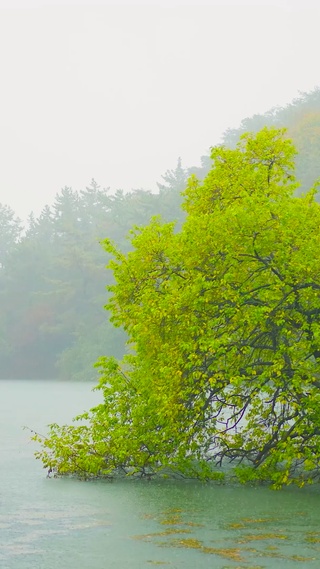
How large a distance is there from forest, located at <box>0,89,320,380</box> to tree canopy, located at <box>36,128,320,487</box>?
2657 inches

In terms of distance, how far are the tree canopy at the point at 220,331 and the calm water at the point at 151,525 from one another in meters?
0.85

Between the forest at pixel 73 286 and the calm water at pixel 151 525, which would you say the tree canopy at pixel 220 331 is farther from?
the forest at pixel 73 286

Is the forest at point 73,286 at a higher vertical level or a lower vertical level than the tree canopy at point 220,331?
higher

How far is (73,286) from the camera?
328 ft

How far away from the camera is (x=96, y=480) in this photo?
21.8 metres

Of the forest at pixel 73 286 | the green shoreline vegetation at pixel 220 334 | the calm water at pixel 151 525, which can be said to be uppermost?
the forest at pixel 73 286

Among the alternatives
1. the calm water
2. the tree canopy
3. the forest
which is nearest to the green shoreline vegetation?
the tree canopy

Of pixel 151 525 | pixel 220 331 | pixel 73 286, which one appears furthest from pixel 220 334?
pixel 73 286

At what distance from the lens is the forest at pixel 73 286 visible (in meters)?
93.8

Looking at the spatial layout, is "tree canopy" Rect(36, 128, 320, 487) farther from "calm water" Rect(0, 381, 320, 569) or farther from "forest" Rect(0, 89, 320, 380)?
"forest" Rect(0, 89, 320, 380)

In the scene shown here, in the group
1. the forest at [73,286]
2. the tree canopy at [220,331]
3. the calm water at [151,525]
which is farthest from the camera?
the forest at [73,286]

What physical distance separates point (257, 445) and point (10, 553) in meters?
8.77

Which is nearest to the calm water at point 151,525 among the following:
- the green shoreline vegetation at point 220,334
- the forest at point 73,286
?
the green shoreline vegetation at point 220,334

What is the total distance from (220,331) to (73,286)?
263ft
